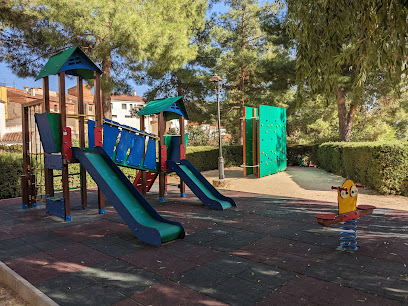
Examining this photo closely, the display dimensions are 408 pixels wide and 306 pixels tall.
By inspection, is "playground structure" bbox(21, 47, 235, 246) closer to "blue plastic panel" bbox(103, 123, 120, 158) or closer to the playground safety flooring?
"blue plastic panel" bbox(103, 123, 120, 158)

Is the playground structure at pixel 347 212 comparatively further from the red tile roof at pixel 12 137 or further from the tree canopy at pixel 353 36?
the red tile roof at pixel 12 137

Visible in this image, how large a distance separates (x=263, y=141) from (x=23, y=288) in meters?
11.0

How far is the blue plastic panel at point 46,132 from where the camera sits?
7.11m

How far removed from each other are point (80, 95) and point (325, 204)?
7.06 m

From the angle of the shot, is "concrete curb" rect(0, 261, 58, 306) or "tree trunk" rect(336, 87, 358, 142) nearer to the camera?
"concrete curb" rect(0, 261, 58, 306)

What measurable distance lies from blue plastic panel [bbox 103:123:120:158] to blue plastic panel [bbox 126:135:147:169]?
58 cm

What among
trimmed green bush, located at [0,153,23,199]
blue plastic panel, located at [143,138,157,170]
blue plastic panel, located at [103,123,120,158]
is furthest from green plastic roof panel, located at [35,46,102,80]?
trimmed green bush, located at [0,153,23,199]

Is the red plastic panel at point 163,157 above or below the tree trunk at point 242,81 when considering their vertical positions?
below

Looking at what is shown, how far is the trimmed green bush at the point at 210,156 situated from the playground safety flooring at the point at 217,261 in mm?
9772

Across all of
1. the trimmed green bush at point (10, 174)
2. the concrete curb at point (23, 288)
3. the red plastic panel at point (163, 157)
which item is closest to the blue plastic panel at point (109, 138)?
the red plastic panel at point (163, 157)

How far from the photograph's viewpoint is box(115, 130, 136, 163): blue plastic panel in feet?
26.2

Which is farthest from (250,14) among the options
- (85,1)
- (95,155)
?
(95,155)

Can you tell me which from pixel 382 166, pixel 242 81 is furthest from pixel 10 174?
pixel 242 81

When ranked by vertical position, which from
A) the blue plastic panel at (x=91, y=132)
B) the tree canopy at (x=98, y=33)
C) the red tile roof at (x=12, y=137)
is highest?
the tree canopy at (x=98, y=33)
